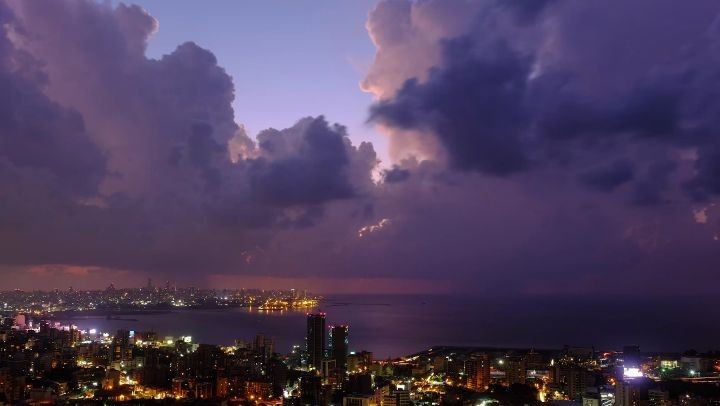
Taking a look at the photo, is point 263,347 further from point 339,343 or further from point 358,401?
point 358,401

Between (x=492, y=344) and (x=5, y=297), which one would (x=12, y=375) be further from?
(x=5, y=297)

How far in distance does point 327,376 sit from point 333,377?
37cm

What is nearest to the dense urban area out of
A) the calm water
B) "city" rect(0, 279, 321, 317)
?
the calm water

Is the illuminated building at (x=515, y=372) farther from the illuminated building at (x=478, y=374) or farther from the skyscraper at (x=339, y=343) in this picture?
the skyscraper at (x=339, y=343)

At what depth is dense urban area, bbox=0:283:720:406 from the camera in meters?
13.9

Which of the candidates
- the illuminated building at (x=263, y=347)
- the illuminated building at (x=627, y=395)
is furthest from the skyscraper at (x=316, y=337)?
the illuminated building at (x=627, y=395)

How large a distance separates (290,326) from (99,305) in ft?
108

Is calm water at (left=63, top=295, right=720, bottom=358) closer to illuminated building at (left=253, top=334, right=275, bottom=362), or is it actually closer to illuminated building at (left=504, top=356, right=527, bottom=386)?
illuminated building at (left=253, top=334, right=275, bottom=362)

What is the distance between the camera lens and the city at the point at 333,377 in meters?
13.8

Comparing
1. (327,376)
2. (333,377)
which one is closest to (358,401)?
(333,377)

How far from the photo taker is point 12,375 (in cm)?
1545

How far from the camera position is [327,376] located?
18.5 meters

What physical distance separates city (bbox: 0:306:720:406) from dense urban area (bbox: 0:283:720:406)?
4cm

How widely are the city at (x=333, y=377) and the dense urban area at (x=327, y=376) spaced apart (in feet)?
0.12
